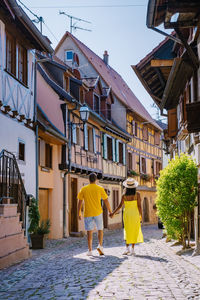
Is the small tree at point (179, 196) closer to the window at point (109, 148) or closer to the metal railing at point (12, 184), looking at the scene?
the metal railing at point (12, 184)

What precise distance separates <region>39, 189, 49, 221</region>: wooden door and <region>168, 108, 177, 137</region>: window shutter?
5.75 meters

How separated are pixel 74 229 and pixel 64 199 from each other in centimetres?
245

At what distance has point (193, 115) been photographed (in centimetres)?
876

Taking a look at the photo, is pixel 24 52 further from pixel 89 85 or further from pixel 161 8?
pixel 89 85

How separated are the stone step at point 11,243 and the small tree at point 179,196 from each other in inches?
157

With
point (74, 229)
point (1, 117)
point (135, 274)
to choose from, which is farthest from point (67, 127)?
point (135, 274)

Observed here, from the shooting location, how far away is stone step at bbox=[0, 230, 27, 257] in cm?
865

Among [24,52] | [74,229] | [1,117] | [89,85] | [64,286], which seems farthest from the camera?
[89,85]

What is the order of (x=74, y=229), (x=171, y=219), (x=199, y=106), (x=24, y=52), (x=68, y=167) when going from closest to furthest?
(x=199, y=106) → (x=171, y=219) → (x=24, y=52) → (x=68, y=167) → (x=74, y=229)

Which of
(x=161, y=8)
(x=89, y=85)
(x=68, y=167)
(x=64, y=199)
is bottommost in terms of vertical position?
(x=64, y=199)

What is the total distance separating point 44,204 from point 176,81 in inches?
294

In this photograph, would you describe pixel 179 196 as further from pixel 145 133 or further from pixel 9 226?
pixel 145 133

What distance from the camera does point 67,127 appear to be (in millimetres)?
21531

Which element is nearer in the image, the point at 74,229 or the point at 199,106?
the point at 199,106
